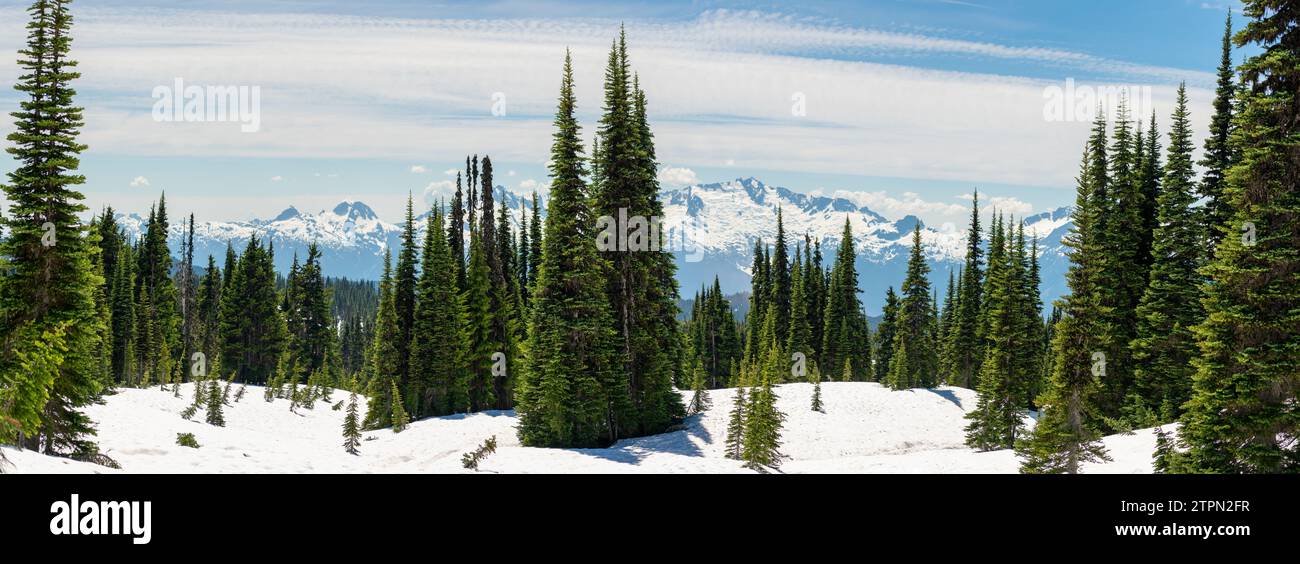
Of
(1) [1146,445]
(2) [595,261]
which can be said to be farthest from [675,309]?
(1) [1146,445]

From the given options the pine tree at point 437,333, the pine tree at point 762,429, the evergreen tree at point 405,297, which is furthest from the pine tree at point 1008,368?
the evergreen tree at point 405,297

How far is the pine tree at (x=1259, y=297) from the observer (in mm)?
20594

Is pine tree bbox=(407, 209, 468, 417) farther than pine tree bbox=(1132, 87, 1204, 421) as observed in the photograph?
Yes

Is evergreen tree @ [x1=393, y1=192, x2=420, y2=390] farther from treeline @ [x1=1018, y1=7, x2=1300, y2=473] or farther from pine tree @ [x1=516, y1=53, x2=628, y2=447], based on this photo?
treeline @ [x1=1018, y1=7, x2=1300, y2=473]

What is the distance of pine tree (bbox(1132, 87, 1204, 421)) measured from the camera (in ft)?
122

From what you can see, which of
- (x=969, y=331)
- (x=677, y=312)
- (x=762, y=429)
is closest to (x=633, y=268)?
(x=677, y=312)

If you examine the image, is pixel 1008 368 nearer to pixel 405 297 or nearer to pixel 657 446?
pixel 657 446

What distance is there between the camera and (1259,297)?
2091cm

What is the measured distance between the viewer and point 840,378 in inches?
3226

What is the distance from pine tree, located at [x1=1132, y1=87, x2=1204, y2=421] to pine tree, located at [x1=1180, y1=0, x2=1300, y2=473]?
1630 centimetres

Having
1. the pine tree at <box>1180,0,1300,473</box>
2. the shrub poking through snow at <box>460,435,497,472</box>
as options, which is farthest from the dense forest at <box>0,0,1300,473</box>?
the shrub poking through snow at <box>460,435,497,472</box>

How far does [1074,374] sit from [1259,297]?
18.0 feet

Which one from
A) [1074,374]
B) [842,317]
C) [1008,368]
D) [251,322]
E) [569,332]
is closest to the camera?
[1074,374]
